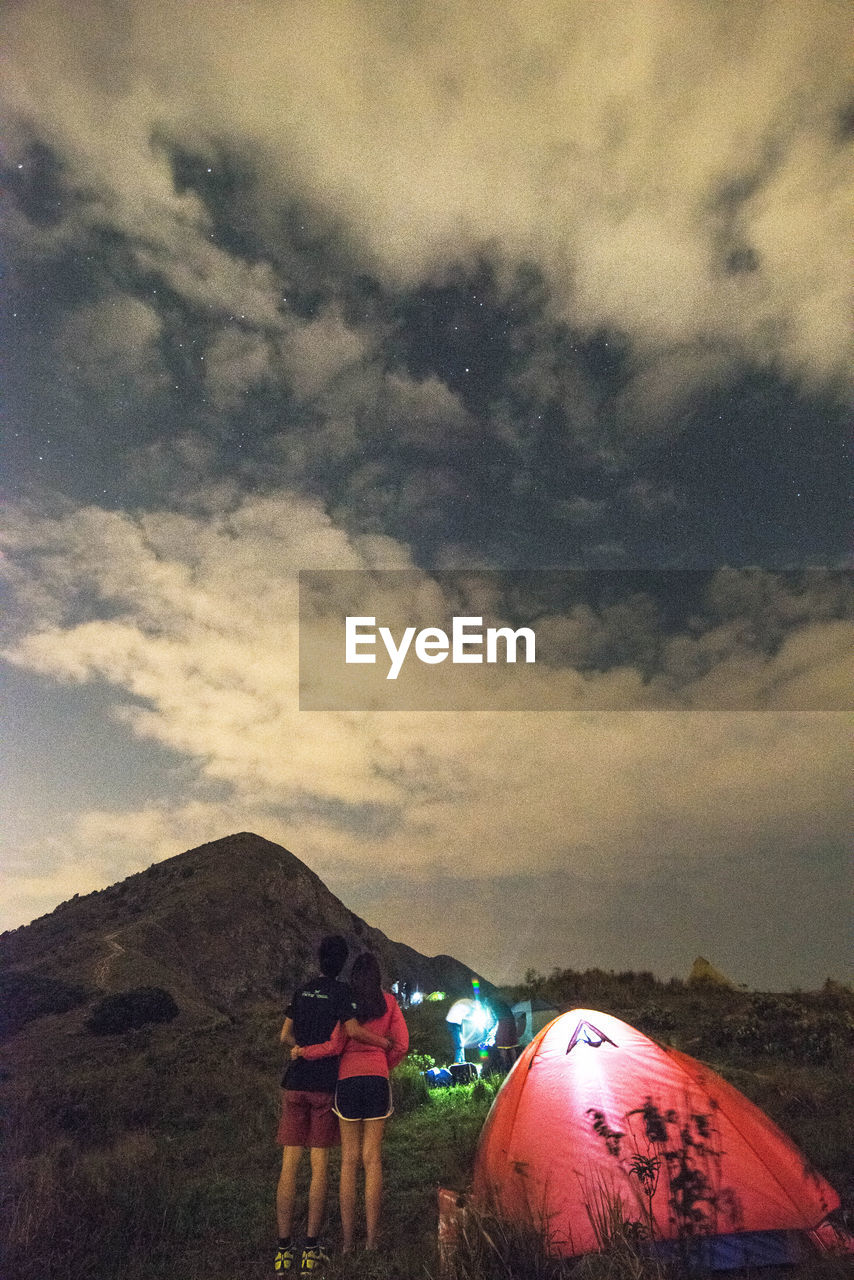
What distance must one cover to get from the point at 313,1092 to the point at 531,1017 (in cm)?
855

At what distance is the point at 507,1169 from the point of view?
632 cm

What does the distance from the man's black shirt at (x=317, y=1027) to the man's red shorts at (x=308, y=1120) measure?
75 millimetres

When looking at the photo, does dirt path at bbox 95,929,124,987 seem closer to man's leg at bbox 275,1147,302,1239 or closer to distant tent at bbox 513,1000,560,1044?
distant tent at bbox 513,1000,560,1044

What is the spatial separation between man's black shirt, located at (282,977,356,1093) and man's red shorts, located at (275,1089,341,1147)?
→ 0.08m

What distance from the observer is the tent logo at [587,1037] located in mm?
7121

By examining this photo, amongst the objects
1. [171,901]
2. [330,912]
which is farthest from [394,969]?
[171,901]

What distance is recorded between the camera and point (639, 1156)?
4766 millimetres

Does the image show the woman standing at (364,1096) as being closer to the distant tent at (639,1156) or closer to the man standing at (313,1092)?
the man standing at (313,1092)

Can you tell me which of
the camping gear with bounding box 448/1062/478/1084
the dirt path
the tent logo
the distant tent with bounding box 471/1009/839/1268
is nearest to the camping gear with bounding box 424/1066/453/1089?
the camping gear with bounding box 448/1062/478/1084

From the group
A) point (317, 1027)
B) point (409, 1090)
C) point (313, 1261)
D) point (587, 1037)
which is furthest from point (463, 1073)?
point (317, 1027)

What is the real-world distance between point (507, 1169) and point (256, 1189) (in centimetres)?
352

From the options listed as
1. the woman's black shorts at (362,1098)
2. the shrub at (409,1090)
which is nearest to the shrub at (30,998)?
the shrub at (409,1090)

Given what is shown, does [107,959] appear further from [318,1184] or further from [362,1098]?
[362,1098]

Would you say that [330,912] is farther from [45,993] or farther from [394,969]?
[45,993]
